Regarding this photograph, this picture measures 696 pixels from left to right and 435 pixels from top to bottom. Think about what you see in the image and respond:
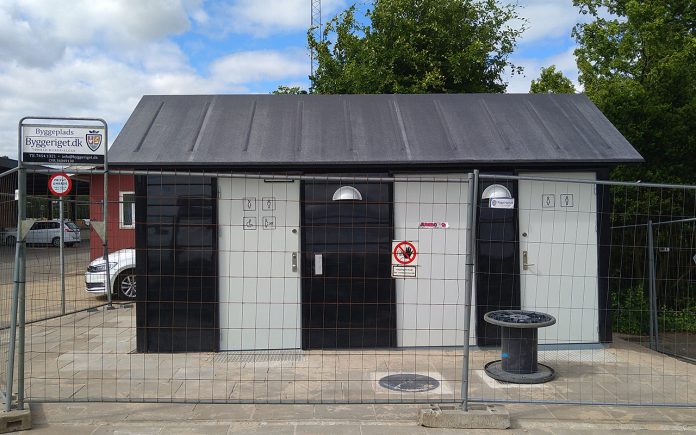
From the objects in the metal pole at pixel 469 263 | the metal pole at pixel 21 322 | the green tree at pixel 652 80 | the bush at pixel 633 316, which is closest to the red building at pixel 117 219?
the metal pole at pixel 21 322

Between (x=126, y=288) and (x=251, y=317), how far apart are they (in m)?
5.46

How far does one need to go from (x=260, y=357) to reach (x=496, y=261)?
3.52 m

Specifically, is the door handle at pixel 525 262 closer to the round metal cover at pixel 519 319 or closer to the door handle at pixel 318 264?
the round metal cover at pixel 519 319

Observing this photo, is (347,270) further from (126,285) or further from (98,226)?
(126,285)

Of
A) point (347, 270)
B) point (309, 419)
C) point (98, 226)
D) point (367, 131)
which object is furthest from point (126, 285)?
point (309, 419)

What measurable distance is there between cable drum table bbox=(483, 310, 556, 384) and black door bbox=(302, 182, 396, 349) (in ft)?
5.44

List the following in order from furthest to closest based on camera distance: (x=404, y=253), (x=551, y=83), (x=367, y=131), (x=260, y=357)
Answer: (x=551, y=83)
(x=367, y=131)
(x=260, y=357)
(x=404, y=253)

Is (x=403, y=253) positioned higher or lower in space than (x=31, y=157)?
lower

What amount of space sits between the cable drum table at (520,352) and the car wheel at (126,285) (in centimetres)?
815

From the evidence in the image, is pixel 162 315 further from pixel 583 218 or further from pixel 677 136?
pixel 677 136

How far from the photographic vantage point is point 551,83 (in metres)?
24.6

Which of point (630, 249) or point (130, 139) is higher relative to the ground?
point (130, 139)

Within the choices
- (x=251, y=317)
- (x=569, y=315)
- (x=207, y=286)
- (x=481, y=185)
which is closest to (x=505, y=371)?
(x=569, y=315)

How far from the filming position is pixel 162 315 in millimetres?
7527
